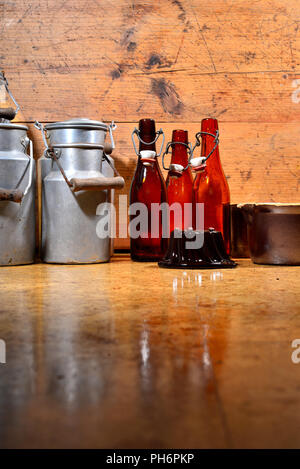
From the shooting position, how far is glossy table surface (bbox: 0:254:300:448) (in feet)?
0.81

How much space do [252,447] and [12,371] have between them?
176 mm

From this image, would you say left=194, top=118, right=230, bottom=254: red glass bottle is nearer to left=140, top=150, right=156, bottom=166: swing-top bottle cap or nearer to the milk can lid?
left=140, top=150, right=156, bottom=166: swing-top bottle cap

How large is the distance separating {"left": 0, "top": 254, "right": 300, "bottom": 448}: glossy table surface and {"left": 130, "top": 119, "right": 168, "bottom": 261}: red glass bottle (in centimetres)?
44

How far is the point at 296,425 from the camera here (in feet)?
0.83

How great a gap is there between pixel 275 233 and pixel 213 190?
0.23 meters

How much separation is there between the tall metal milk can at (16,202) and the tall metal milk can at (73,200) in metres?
0.03

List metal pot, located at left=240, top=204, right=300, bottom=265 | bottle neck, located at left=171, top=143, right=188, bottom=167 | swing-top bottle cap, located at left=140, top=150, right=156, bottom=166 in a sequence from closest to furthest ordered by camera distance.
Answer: metal pot, located at left=240, top=204, right=300, bottom=265 → swing-top bottle cap, located at left=140, top=150, right=156, bottom=166 → bottle neck, located at left=171, top=143, right=188, bottom=167

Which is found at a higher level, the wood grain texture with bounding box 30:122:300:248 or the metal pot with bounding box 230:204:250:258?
the wood grain texture with bounding box 30:122:300:248

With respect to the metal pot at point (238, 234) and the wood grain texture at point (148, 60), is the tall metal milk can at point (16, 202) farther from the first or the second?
the metal pot at point (238, 234)

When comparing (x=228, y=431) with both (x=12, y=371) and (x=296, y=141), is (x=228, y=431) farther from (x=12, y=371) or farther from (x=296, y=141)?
(x=296, y=141)

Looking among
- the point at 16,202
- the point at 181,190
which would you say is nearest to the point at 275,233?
the point at 181,190

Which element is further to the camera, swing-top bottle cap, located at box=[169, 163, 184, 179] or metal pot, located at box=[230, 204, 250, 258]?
metal pot, located at box=[230, 204, 250, 258]

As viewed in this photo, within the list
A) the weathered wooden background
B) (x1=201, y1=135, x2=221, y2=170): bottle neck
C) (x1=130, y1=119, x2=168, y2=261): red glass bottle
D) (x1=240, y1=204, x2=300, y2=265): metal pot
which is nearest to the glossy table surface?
(x1=240, y1=204, x2=300, y2=265): metal pot

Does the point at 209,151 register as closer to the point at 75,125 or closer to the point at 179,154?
the point at 179,154
